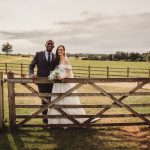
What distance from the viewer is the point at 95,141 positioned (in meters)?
9.06

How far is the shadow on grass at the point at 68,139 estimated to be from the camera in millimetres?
8594

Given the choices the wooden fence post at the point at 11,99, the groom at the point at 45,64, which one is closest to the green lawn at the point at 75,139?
the wooden fence post at the point at 11,99

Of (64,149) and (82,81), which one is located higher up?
(82,81)

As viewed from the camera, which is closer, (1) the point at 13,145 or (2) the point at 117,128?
(1) the point at 13,145

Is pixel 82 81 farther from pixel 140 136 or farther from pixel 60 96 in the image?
pixel 140 136

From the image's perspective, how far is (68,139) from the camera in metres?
9.16

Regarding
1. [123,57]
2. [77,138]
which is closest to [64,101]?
[77,138]

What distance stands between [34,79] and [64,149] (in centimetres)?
221

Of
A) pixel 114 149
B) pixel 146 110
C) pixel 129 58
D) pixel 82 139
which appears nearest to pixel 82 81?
pixel 82 139

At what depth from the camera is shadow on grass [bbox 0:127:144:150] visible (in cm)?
859

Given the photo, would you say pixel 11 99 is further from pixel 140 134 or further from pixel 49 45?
pixel 140 134

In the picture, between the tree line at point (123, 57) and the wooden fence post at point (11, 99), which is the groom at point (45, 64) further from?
the tree line at point (123, 57)

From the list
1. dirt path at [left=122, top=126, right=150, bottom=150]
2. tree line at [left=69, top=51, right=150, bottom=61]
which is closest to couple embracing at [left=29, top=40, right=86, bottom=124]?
dirt path at [left=122, top=126, right=150, bottom=150]

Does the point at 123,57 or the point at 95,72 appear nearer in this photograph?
the point at 95,72
